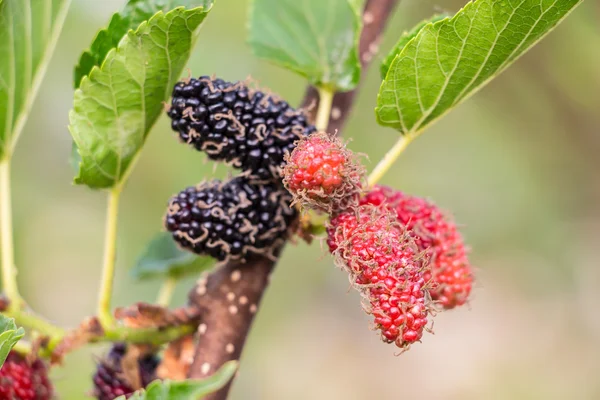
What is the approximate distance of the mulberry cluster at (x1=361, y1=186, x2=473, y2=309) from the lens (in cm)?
74

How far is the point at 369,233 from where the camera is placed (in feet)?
2.10

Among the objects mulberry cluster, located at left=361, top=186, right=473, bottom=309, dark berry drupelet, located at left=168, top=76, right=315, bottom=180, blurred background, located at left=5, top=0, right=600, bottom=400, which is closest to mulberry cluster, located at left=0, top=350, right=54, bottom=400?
dark berry drupelet, located at left=168, top=76, right=315, bottom=180

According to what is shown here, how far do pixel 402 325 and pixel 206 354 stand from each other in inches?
13.6

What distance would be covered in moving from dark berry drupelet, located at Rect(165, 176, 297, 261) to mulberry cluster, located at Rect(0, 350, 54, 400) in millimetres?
267

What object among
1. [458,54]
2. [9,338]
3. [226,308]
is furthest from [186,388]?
[458,54]

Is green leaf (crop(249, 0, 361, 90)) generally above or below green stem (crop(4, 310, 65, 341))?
above

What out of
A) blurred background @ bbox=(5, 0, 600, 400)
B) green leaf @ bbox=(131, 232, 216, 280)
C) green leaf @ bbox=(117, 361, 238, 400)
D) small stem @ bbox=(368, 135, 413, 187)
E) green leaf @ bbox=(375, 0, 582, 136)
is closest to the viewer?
green leaf @ bbox=(117, 361, 238, 400)

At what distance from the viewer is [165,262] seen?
3.79 ft

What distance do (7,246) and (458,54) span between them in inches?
26.5

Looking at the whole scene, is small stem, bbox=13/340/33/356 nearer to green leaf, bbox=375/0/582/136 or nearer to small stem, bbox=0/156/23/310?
small stem, bbox=0/156/23/310

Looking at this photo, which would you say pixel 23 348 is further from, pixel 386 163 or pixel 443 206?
pixel 443 206

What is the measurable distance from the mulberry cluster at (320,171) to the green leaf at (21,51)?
45 centimetres

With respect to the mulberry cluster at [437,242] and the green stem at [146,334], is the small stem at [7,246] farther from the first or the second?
the mulberry cluster at [437,242]

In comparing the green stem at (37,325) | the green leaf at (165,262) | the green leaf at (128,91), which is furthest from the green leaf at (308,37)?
the green stem at (37,325)
